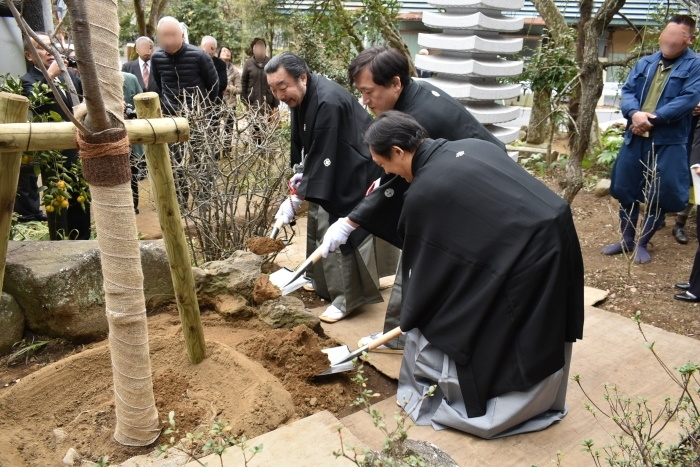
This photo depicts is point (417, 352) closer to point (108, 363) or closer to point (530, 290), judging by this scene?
point (530, 290)

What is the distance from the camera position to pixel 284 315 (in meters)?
3.86

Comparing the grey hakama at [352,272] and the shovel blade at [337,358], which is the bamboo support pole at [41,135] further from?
the grey hakama at [352,272]

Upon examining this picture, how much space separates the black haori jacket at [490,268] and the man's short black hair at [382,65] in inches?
32.3

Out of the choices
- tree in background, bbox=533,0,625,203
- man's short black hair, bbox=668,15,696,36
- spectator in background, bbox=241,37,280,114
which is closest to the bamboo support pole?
tree in background, bbox=533,0,625,203

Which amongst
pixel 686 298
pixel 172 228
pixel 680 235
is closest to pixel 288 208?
pixel 172 228

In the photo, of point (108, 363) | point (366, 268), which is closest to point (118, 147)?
point (108, 363)

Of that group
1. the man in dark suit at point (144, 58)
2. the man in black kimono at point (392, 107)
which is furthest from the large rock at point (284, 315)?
the man in dark suit at point (144, 58)

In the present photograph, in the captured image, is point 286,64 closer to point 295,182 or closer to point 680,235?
point 295,182

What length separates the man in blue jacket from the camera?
493 centimetres

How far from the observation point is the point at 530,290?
8.93 feet

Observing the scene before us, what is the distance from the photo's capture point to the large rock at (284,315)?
152 inches

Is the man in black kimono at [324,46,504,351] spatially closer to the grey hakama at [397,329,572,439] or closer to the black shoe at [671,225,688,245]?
the grey hakama at [397,329,572,439]

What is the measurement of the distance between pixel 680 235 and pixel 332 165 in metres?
3.53

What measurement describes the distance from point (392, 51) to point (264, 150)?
5.22ft
